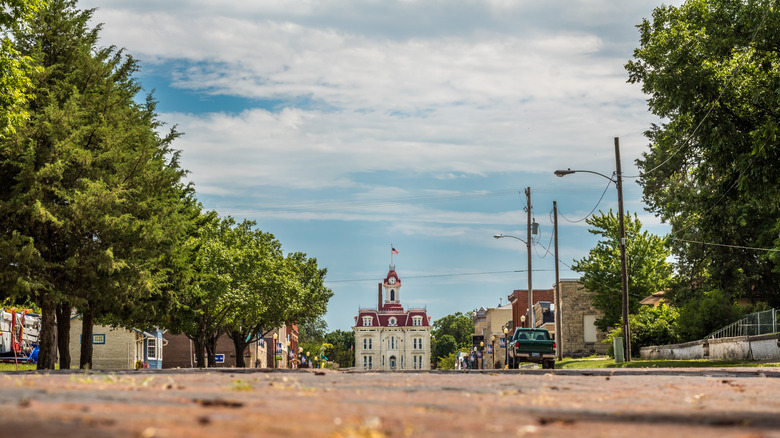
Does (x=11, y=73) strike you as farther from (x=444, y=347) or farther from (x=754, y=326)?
(x=444, y=347)

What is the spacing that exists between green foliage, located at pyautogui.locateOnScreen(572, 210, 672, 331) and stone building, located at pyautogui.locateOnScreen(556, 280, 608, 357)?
24.7 ft

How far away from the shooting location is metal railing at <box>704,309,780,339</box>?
101 ft

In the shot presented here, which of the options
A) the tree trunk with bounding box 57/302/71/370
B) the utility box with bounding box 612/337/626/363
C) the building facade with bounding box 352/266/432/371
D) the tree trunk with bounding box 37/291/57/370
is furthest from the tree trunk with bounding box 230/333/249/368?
the building facade with bounding box 352/266/432/371

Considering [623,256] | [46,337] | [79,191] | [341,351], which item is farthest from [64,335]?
[341,351]

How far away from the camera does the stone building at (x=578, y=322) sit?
209ft

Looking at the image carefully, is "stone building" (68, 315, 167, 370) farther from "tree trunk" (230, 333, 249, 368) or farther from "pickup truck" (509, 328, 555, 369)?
"pickup truck" (509, 328, 555, 369)

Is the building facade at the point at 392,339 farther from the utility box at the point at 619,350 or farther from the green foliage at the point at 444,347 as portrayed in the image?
the utility box at the point at 619,350

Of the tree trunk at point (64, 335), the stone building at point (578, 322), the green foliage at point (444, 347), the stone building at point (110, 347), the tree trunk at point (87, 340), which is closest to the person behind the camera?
the tree trunk at point (64, 335)

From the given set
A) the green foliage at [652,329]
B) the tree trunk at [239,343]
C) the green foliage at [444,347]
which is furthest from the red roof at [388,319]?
the green foliage at [652,329]

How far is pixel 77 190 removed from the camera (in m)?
25.1

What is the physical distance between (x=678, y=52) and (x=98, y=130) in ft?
62.4

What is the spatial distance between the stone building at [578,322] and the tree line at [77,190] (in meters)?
36.5

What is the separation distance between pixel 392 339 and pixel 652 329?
10706cm

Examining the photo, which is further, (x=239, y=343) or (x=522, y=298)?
(x=522, y=298)
